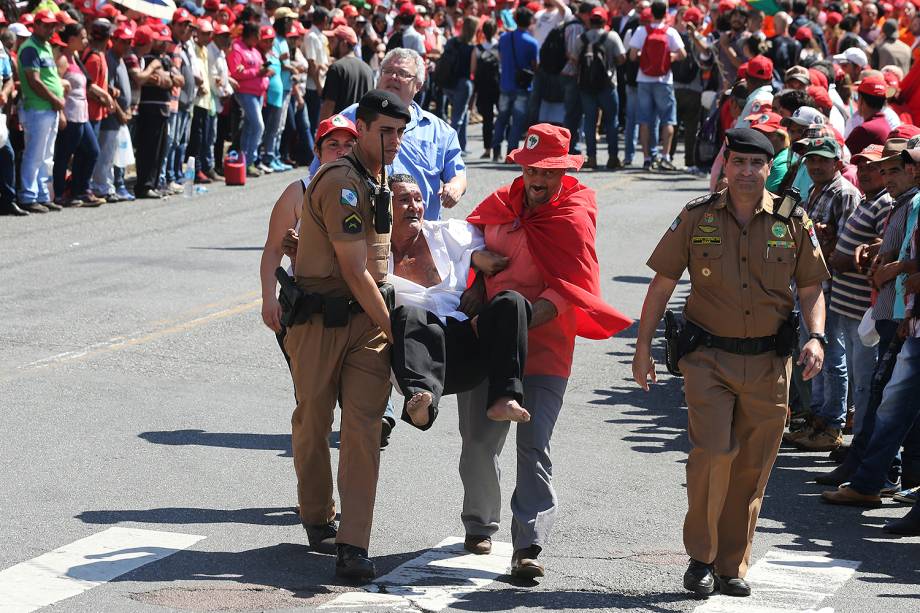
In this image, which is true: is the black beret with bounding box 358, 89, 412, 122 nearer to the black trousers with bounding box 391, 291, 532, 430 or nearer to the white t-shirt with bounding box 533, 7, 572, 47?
the black trousers with bounding box 391, 291, 532, 430

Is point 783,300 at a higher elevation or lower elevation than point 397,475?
higher

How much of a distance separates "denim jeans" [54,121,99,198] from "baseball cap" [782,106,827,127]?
943cm

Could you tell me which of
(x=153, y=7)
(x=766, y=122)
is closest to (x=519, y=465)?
(x=766, y=122)

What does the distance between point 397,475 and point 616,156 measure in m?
14.8

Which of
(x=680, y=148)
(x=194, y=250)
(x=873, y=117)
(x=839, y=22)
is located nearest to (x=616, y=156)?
(x=680, y=148)

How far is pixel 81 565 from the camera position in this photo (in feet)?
21.7

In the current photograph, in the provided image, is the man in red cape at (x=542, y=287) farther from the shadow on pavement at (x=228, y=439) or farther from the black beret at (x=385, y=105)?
the shadow on pavement at (x=228, y=439)

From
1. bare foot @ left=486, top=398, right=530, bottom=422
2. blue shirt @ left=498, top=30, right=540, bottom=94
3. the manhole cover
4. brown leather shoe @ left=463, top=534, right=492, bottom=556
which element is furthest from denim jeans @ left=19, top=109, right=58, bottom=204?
bare foot @ left=486, top=398, right=530, bottom=422

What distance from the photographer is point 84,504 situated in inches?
295

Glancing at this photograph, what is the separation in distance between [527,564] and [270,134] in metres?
15.1

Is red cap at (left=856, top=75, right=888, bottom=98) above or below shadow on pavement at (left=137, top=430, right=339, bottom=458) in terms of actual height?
above

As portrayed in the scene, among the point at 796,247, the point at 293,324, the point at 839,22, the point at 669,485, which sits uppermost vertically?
the point at 839,22

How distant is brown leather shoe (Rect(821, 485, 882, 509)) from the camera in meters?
8.09

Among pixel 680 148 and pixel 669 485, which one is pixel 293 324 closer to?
pixel 669 485
